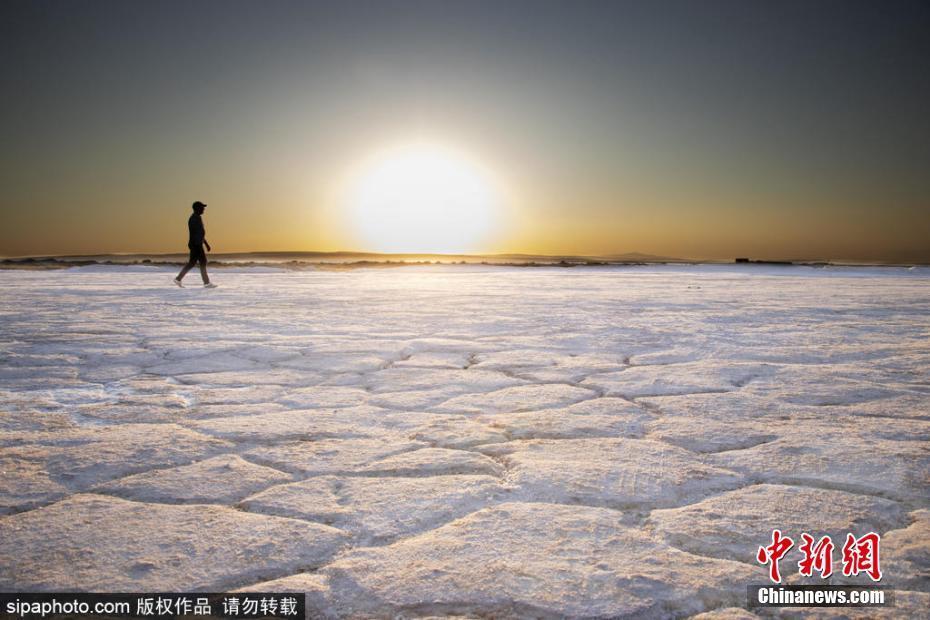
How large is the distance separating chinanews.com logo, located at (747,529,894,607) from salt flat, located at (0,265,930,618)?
2 cm

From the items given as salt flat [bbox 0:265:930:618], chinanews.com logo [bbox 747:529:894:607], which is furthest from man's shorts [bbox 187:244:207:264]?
chinanews.com logo [bbox 747:529:894:607]

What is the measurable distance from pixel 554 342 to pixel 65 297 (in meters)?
6.27

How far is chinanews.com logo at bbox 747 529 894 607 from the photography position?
103cm

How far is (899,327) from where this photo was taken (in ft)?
14.9

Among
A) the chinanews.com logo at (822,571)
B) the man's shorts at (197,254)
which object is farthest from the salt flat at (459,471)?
the man's shorts at (197,254)

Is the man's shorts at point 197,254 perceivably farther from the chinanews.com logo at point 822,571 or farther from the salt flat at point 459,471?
the chinanews.com logo at point 822,571

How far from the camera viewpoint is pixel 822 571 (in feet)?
3.67

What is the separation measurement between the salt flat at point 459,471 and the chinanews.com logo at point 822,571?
0.08 feet

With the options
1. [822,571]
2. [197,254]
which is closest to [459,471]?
[822,571]

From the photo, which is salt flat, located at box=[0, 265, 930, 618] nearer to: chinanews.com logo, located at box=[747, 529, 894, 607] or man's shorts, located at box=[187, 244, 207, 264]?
chinanews.com logo, located at box=[747, 529, 894, 607]

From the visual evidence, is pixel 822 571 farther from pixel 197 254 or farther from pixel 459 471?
pixel 197 254

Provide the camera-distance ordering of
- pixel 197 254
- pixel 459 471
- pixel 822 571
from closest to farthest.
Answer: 1. pixel 822 571
2. pixel 459 471
3. pixel 197 254

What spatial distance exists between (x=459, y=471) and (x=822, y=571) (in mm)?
835

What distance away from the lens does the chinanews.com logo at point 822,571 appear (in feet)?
3.37
